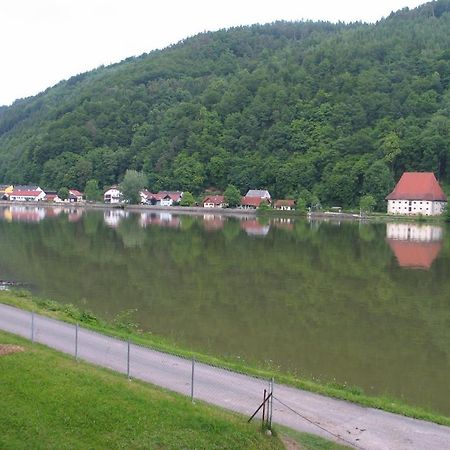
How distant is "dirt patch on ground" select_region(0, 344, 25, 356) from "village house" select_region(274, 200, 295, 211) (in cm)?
9750

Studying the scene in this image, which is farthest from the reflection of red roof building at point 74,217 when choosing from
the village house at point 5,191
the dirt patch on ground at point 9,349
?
the dirt patch on ground at point 9,349

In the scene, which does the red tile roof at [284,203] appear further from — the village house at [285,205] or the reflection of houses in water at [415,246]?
the reflection of houses in water at [415,246]

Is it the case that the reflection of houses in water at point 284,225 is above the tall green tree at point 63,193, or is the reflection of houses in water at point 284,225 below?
below

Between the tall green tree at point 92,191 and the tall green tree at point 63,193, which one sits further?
the tall green tree at point 63,193

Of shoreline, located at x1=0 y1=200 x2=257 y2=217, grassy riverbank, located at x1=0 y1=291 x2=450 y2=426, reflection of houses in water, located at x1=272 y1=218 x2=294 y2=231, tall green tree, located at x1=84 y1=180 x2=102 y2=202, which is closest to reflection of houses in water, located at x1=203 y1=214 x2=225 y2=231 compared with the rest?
reflection of houses in water, located at x1=272 y1=218 x2=294 y2=231

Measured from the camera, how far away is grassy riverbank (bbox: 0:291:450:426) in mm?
13016

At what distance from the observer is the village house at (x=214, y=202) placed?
11862 cm

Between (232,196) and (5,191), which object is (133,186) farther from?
(5,191)

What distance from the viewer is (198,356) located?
1612cm

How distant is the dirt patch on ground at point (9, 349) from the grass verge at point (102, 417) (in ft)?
3.06

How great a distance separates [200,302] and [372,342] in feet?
27.0

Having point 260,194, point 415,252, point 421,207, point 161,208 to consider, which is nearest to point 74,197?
point 161,208

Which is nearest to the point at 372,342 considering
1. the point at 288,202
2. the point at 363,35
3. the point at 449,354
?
the point at 449,354

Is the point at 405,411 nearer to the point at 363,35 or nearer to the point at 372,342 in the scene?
the point at 372,342
